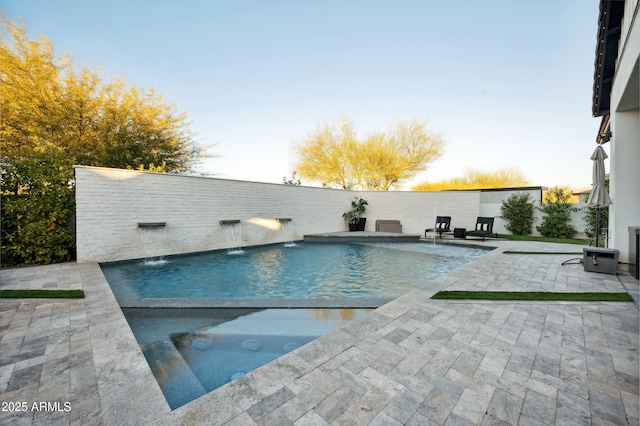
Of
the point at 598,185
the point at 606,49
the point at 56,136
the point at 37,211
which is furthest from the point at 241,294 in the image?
the point at 56,136

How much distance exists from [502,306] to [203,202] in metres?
7.62

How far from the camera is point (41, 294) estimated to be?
11.6ft

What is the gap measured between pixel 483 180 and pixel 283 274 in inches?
1031

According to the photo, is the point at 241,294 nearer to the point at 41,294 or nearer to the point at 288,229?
the point at 41,294

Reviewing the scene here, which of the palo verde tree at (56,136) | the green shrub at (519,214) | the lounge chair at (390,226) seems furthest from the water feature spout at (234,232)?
the green shrub at (519,214)

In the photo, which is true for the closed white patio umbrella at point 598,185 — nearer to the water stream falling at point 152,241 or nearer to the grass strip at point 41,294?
the grass strip at point 41,294

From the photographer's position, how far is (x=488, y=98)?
39.6 feet

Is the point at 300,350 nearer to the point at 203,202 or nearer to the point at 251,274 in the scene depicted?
the point at 251,274

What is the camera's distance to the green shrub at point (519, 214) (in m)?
12.6

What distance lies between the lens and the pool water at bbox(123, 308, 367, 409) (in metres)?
2.06

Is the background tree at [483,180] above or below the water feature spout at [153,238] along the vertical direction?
above

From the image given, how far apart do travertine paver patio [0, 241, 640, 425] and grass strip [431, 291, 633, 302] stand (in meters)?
0.34

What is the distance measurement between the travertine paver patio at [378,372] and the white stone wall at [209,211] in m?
3.31

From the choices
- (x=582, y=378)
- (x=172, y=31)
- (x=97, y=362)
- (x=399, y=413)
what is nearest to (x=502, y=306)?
(x=582, y=378)
